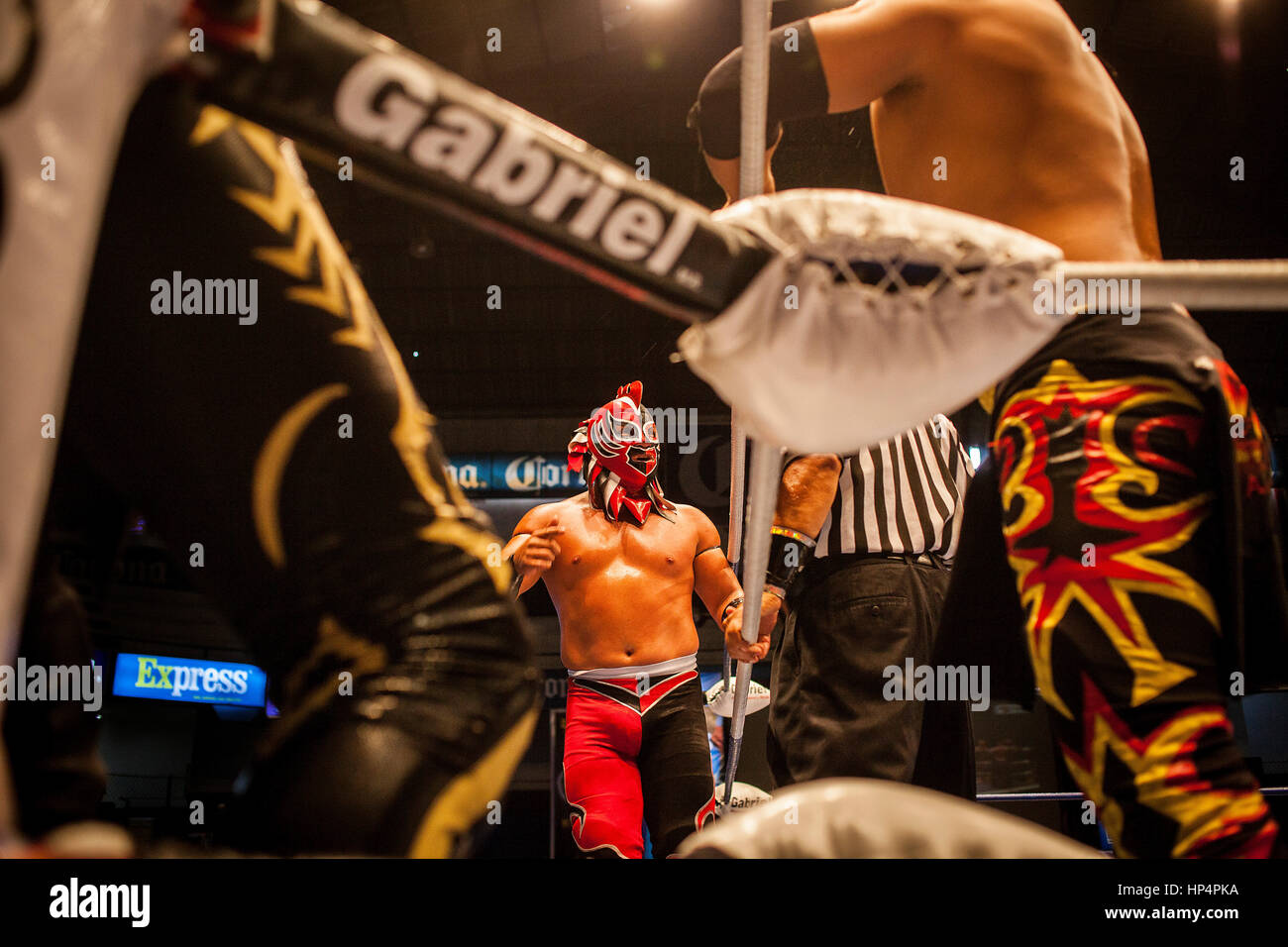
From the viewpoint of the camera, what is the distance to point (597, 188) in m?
0.65

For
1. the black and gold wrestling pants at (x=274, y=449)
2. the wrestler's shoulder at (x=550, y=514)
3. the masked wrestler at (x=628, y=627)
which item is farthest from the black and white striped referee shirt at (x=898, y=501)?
the black and gold wrestling pants at (x=274, y=449)

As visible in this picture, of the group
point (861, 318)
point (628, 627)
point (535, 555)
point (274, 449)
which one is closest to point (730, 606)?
point (628, 627)

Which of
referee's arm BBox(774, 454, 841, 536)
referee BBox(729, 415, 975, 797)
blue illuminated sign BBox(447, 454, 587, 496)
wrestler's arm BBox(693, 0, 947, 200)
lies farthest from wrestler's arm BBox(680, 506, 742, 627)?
blue illuminated sign BBox(447, 454, 587, 496)

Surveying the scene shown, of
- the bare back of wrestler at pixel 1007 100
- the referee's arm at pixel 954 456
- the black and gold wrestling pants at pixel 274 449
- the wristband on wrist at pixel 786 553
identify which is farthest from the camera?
the referee's arm at pixel 954 456

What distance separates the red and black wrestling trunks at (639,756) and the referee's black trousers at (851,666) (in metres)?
0.64

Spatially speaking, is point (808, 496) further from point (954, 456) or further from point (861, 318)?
point (861, 318)

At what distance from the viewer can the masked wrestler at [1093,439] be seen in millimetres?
920

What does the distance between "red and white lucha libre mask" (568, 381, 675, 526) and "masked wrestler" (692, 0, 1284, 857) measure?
6.18ft

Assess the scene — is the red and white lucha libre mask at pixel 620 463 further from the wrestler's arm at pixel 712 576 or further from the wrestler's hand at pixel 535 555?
the wrestler's hand at pixel 535 555

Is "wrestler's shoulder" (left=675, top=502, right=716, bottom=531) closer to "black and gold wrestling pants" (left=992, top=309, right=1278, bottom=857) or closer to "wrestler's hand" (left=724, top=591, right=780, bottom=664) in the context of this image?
"wrestler's hand" (left=724, top=591, right=780, bottom=664)

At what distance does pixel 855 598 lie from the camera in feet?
6.77

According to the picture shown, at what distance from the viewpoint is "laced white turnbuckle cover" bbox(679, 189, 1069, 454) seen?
732mm

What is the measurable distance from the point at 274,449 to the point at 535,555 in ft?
7.45
